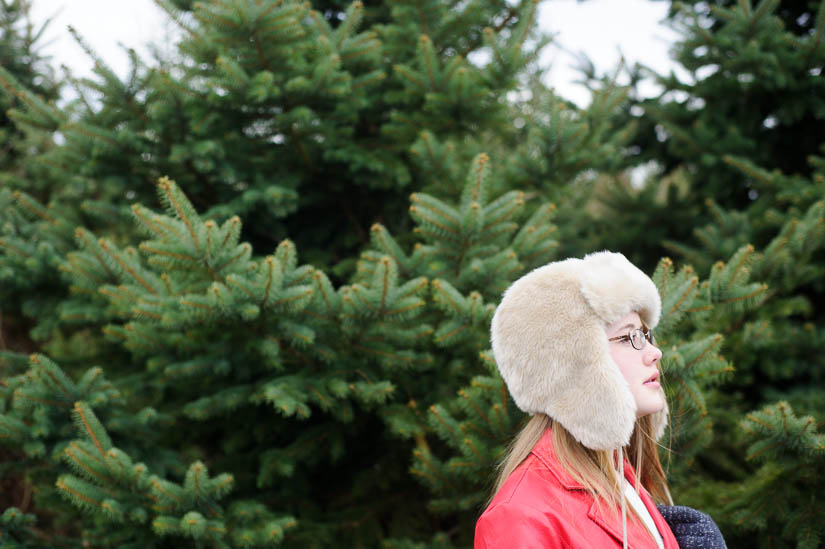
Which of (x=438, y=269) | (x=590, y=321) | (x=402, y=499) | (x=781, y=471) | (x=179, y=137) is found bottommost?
(x=402, y=499)

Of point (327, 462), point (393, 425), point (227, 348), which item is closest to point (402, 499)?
point (327, 462)

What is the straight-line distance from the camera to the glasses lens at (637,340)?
1839mm

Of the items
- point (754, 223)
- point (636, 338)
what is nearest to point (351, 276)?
point (636, 338)

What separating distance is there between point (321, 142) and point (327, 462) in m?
2.24

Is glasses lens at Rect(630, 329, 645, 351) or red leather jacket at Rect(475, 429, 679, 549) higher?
glasses lens at Rect(630, 329, 645, 351)

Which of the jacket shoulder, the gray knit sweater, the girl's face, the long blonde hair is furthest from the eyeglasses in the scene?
the gray knit sweater

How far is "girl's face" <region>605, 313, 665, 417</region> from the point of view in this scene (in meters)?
1.82

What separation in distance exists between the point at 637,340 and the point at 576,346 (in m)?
0.25

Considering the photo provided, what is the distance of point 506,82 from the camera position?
3.73 meters

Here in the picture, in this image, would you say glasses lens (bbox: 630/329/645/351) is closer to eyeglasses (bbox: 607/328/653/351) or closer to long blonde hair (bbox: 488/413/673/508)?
eyeglasses (bbox: 607/328/653/351)

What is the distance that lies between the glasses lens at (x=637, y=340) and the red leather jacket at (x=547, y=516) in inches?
14.7

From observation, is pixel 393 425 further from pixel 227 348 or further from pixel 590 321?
pixel 590 321

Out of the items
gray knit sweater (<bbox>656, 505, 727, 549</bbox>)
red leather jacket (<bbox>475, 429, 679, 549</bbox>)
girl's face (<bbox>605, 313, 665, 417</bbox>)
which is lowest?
gray knit sweater (<bbox>656, 505, 727, 549</bbox>)

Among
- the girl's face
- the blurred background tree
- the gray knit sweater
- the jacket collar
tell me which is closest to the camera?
the jacket collar
